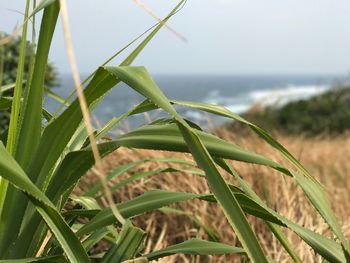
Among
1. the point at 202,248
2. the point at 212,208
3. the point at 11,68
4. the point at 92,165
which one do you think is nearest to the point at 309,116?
the point at 11,68

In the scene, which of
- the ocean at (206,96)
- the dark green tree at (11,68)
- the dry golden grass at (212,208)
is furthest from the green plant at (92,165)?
the dark green tree at (11,68)

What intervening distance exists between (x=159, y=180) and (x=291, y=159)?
1.94 m

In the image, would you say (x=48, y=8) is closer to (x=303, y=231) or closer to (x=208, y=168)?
(x=208, y=168)

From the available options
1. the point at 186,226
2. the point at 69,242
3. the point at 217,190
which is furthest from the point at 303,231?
the point at 186,226

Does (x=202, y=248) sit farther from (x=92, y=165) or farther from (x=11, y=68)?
(x=11, y=68)

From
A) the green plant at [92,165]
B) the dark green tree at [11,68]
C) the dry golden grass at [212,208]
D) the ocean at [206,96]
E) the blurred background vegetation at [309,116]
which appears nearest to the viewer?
the green plant at [92,165]

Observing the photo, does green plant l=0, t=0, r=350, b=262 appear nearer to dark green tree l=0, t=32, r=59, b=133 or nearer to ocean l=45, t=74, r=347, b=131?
ocean l=45, t=74, r=347, b=131

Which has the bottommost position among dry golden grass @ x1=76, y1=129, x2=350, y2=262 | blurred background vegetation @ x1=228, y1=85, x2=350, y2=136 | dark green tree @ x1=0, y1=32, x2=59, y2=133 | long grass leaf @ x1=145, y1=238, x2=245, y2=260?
long grass leaf @ x1=145, y1=238, x2=245, y2=260

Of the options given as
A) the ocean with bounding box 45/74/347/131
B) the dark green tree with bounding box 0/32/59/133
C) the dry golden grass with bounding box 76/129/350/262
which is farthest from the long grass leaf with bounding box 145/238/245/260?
the dark green tree with bounding box 0/32/59/133

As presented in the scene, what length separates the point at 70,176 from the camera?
142 centimetres

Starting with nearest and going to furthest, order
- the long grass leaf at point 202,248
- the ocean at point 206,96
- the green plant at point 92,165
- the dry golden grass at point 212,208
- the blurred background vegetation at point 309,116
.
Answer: the green plant at point 92,165
the long grass leaf at point 202,248
the dry golden grass at point 212,208
the ocean at point 206,96
the blurred background vegetation at point 309,116

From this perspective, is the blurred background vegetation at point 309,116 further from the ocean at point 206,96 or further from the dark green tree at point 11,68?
the dark green tree at point 11,68

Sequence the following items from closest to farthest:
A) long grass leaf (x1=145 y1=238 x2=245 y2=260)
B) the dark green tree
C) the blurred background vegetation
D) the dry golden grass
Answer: long grass leaf (x1=145 y1=238 x2=245 y2=260), the dry golden grass, the dark green tree, the blurred background vegetation

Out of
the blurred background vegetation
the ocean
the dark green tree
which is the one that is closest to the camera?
the dark green tree
